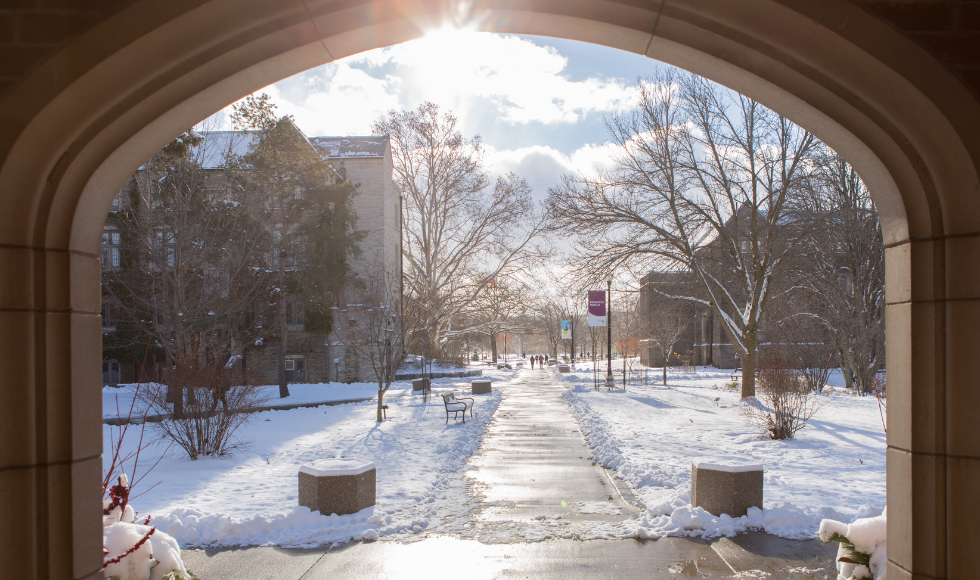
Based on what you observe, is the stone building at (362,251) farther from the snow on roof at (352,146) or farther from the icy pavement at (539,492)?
the icy pavement at (539,492)

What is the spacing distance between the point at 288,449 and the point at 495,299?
82.5ft

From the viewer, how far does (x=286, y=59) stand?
3404 mm

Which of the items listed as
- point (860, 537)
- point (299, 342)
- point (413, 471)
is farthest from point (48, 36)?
point (299, 342)

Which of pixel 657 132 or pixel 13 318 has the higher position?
pixel 657 132

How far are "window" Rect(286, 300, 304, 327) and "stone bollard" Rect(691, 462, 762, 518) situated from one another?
89.1 ft

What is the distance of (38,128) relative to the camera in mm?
2883

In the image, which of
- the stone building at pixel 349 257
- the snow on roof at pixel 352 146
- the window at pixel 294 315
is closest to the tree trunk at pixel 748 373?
the stone building at pixel 349 257

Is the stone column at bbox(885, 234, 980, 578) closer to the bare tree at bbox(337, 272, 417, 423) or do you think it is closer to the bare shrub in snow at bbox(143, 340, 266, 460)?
the bare shrub in snow at bbox(143, 340, 266, 460)

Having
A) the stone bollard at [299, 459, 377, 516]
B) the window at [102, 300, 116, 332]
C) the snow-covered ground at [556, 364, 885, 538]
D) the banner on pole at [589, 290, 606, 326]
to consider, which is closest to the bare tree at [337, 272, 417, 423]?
the snow-covered ground at [556, 364, 885, 538]

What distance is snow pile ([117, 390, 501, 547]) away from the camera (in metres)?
6.43

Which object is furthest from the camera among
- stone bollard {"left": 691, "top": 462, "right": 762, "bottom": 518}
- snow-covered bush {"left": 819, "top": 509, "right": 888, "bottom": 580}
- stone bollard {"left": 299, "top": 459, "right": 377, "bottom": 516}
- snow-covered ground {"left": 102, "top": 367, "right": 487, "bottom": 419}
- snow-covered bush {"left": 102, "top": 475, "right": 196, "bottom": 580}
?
snow-covered ground {"left": 102, "top": 367, "right": 487, "bottom": 419}

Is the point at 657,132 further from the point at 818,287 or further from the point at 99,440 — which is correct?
the point at 99,440

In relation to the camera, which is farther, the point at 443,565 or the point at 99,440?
the point at 443,565

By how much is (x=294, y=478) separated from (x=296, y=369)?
76.2 feet
